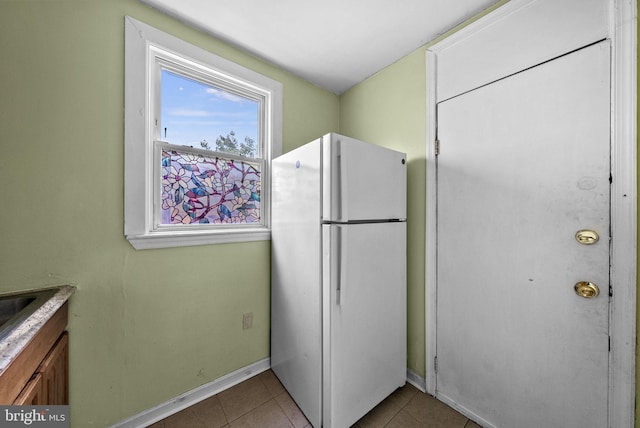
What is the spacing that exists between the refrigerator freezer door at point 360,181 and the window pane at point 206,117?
856 mm

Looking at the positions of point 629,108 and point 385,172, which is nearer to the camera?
point 629,108

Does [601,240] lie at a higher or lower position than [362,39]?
lower

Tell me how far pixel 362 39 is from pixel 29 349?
90.4 inches

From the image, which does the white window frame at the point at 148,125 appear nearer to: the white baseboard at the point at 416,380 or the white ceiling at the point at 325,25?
the white ceiling at the point at 325,25

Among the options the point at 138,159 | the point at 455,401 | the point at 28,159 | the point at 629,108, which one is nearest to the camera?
the point at 629,108

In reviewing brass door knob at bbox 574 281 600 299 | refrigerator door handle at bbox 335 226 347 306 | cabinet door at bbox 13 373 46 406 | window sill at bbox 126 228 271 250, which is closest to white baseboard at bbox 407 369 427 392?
refrigerator door handle at bbox 335 226 347 306

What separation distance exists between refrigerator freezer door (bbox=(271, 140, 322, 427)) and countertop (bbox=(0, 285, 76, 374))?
3.64ft

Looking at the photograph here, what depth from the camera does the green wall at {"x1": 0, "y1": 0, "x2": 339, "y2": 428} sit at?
42.6 inches

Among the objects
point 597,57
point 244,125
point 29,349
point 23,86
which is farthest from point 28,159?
point 597,57

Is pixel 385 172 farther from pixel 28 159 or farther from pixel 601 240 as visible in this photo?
pixel 28 159

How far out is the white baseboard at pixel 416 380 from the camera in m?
1.69

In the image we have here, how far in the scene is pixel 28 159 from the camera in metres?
1.10

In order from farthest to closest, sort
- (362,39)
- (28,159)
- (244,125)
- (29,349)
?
(244,125)
(362,39)
(28,159)
(29,349)

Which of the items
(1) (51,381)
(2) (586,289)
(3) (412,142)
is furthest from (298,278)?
(2) (586,289)
